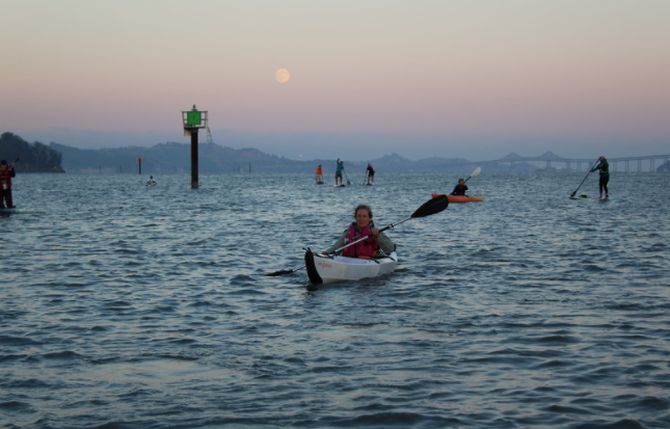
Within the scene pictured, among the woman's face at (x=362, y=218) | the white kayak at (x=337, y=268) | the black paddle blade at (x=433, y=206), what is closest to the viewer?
the white kayak at (x=337, y=268)

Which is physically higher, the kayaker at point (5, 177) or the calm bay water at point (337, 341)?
the kayaker at point (5, 177)

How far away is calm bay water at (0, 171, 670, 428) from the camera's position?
743cm

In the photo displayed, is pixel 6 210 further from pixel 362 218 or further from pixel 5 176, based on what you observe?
pixel 362 218

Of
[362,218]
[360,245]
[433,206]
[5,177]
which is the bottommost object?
[360,245]

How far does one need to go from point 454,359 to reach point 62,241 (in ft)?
62.6

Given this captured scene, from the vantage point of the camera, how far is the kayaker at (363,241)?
16469mm

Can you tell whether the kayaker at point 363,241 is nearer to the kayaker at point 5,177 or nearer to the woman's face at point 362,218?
the woman's face at point 362,218

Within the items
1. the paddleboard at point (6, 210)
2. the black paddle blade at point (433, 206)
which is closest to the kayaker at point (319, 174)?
the paddleboard at point (6, 210)

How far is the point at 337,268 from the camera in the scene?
15.8m

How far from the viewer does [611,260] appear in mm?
19047

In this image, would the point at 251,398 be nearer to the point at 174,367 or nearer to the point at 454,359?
the point at 174,367

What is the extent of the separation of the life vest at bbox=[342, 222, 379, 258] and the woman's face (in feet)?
0.40

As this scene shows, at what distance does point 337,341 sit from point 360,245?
21.5 feet

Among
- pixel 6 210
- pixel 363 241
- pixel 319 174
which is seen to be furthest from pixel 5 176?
pixel 319 174
